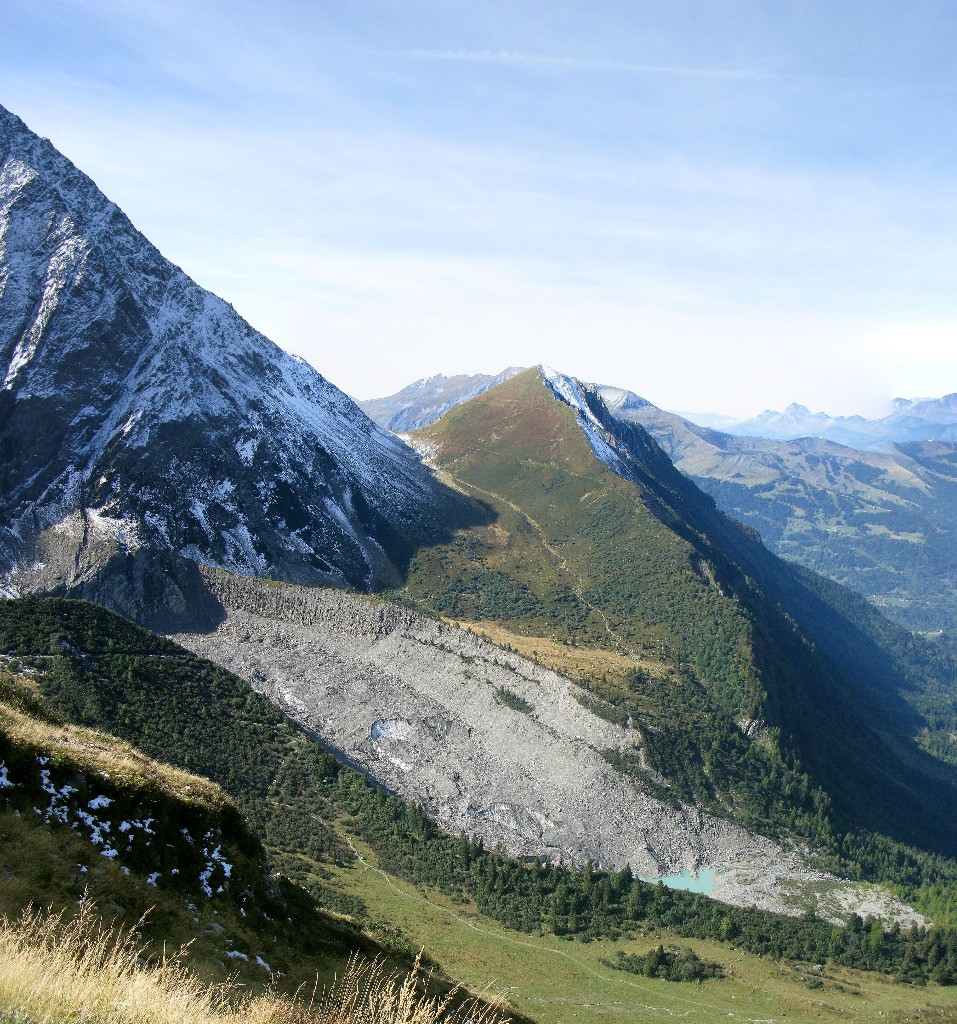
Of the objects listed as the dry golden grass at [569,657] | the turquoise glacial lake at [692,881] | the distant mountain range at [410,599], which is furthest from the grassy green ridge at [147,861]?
the dry golden grass at [569,657]

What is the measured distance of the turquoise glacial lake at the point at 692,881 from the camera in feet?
255

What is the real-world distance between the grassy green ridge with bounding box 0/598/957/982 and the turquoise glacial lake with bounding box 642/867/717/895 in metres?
2.61

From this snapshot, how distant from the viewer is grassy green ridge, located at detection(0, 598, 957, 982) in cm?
6844

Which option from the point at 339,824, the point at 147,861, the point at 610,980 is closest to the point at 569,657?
the point at 339,824

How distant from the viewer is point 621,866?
77688 millimetres

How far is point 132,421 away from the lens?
128 m

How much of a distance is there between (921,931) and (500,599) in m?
81.0

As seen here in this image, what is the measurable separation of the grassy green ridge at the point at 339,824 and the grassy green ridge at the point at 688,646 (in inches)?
748

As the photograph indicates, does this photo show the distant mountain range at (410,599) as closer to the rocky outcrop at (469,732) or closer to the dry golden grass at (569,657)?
the rocky outcrop at (469,732)

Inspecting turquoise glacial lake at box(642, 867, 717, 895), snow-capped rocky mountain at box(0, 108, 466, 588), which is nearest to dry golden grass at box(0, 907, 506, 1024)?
turquoise glacial lake at box(642, 867, 717, 895)

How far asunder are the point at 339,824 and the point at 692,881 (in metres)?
37.1

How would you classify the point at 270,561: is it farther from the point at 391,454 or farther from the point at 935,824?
the point at 935,824

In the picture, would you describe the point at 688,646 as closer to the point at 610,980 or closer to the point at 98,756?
the point at 610,980

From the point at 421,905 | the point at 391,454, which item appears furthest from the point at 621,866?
the point at 391,454
